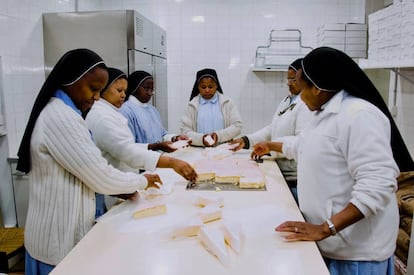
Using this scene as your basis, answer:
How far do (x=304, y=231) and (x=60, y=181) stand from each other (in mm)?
931

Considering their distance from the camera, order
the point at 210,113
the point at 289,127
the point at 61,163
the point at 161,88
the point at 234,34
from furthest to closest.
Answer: the point at 234,34
the point at 161,88
the point at 210,113
the point at 289,127
the point at 61,163

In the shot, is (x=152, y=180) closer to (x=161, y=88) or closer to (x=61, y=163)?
(x=61, y=163)

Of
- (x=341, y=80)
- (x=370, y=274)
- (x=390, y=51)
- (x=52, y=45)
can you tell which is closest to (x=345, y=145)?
(x=341, y=80)

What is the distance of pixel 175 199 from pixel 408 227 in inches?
72.2

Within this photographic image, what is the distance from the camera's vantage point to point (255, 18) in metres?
4.63

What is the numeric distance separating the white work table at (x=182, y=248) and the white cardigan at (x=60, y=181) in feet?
0.40

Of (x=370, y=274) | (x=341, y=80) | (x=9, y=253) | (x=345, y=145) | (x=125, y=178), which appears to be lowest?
(x=9, y=253)

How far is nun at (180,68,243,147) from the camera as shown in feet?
10.8

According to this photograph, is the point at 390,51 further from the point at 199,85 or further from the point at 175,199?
the point at 175,199

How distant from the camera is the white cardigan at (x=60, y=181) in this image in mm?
1351

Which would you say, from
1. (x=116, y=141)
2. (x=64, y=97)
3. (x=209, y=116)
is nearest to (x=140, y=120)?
(x=209, y=116)

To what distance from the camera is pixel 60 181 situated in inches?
54.7

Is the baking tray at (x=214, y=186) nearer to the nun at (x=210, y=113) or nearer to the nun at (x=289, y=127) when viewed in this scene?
the nun at (x=289, y=127)

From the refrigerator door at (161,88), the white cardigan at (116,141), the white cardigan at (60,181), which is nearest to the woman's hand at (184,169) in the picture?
the white cardigan at (116,141)
